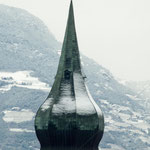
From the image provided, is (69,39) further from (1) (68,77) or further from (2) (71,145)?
(2) (71,145)

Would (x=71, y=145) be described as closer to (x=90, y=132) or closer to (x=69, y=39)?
(x=90, y=132)

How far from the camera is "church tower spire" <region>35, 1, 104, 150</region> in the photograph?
3734 cm

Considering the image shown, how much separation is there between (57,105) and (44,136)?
4.20 ft

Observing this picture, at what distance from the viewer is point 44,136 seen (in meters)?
37.7

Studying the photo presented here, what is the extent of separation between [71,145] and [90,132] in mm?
993

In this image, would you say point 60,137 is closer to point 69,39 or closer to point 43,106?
point 43,106

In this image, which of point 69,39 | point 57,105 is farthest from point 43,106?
point 69,39

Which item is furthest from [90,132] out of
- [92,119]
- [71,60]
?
[71,60]

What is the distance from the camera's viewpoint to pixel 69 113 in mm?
37375

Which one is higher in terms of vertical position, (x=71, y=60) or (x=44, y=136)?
(x=71, y=60)

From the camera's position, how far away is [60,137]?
37.3 meters

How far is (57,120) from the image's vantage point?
3744 centimetres

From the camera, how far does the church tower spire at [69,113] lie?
37.3 metres

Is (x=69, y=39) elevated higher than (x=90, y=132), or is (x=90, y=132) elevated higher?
(x=69, y=39)
